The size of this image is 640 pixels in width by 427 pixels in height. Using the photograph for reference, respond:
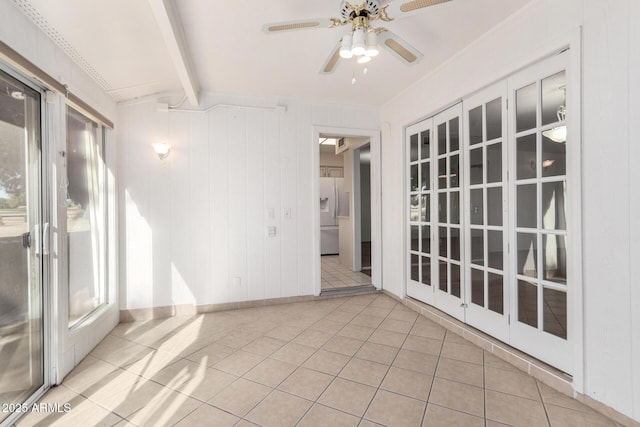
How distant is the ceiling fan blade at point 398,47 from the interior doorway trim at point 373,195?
77.7 inches

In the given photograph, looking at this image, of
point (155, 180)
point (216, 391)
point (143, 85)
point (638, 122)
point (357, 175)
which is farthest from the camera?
point (357, 175)

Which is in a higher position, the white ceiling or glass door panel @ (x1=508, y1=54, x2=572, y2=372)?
the white ceiling

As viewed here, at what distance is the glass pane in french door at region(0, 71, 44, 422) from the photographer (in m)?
1.70

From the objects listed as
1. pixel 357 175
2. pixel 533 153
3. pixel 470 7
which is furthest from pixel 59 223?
pixel 357 175

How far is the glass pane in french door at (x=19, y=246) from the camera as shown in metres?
1.70

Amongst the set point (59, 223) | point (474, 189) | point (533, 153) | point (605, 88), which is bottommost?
point (59, 223)

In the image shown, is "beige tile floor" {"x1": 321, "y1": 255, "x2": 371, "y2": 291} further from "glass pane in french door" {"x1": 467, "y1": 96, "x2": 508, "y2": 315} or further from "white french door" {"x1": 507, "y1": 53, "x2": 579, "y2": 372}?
"white french door" {"x1": 507, "y1": 53, "x2": 579, "y2": 372}

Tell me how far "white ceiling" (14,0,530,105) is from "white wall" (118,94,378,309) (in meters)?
0.41

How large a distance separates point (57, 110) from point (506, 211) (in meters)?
3.59

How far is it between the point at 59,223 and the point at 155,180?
1324mm

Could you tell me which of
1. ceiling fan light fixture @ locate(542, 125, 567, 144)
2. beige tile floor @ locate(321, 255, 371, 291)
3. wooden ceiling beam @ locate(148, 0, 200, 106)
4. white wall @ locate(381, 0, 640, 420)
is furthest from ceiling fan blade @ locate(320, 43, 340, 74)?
beige tile floor @ locate(321, 255, 371, 291)

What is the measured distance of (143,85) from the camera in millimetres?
3055

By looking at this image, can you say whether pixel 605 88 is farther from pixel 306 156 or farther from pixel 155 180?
pixel 155 180

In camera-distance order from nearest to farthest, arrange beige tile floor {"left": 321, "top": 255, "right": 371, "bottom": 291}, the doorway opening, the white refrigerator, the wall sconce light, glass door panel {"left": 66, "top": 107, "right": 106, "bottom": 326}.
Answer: glass door panel {"left": 66, "top": 107, "right": 106, "bottom": 326}
the wall sconce light
beige tile floor {"left": 321, "top": 255, "right": 371, "bottom": 291}
the doorway opening
the white refrigerator
